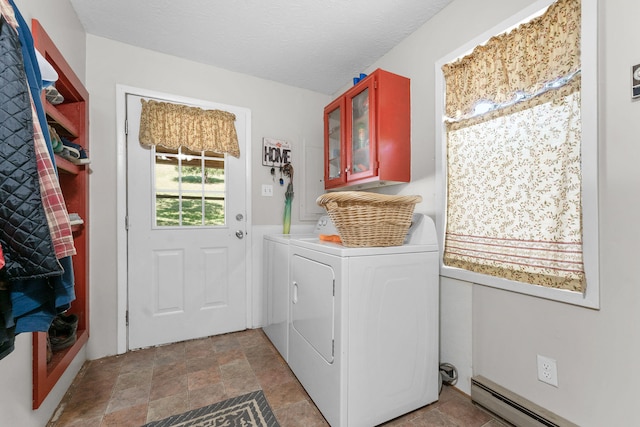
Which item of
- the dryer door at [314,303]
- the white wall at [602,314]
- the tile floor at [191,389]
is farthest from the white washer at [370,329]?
the white wall at [602,314]

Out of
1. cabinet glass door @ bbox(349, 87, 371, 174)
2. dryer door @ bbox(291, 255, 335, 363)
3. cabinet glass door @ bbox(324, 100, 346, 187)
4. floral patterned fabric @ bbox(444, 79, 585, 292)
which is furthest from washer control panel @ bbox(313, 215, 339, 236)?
floral patterned fabric @ bbox(444, 79, 585, 292)

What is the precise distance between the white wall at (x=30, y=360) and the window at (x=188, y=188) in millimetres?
806

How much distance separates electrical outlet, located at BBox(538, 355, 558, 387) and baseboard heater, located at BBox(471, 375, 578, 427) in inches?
5.5

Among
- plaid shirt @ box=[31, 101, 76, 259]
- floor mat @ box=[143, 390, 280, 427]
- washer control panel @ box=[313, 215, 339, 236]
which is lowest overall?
floor mat @ box=[143, 390, 280, 427]

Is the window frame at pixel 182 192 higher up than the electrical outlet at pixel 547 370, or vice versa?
the window frame at pixel 182 192

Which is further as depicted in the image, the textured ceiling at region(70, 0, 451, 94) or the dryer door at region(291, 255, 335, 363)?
the textured ceiling at region(70, 0, 451, 94)

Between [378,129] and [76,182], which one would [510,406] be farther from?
[76,182]

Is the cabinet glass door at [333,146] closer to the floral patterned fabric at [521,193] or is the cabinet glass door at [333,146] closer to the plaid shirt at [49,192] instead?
the floral patterned fabric at [521,193]

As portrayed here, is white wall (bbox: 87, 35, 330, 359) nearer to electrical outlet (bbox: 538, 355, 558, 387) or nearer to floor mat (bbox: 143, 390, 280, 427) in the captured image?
floor mat (bbox: 143, 390, 280, 427)

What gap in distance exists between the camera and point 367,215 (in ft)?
4.68

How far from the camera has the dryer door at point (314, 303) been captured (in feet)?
4.55

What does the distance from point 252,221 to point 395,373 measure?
1731 mm

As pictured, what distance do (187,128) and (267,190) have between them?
0.86 metres

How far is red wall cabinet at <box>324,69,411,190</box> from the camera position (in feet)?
6.28
